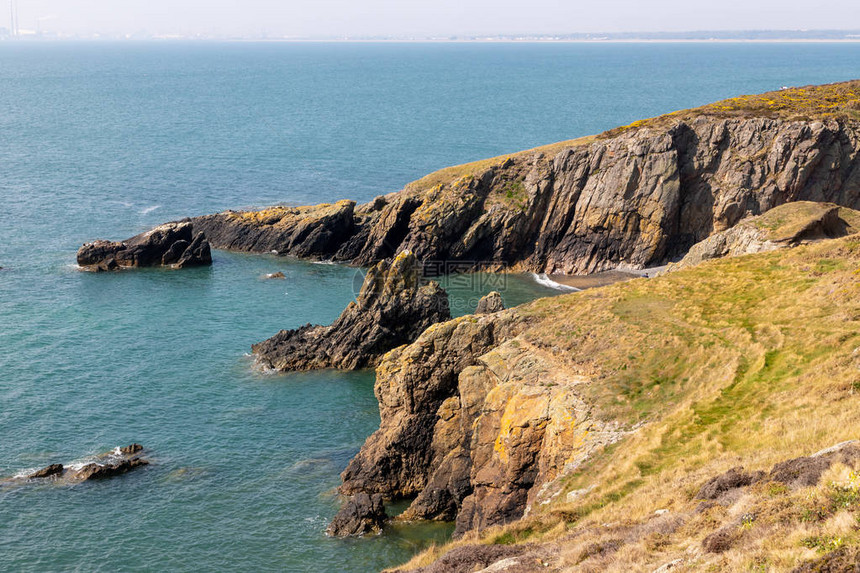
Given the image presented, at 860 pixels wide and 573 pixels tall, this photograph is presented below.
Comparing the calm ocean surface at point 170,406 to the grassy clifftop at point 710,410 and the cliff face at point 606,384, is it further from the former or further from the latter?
the grassy clifftop at point 710,410

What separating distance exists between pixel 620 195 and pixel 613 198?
903 millimetres

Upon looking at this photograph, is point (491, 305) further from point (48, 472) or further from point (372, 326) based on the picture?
point (48, 472)

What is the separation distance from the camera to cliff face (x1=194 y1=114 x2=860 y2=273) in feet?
301

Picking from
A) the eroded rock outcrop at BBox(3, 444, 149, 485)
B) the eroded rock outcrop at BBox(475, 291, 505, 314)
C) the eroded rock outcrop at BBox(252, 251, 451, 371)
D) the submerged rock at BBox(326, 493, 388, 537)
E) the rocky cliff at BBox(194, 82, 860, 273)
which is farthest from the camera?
the rocky cliff at BBox(194, 82, 860, 273)

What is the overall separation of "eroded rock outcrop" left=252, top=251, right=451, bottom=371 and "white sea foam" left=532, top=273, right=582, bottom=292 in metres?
21.2

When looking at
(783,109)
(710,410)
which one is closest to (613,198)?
(783,109)

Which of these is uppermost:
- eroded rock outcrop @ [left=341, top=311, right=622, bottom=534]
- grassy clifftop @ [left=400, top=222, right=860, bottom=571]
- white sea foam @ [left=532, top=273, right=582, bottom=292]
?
grassy clifftop @ [left=400, top=222, right=860, bottom=571]

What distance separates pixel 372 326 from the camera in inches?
2704

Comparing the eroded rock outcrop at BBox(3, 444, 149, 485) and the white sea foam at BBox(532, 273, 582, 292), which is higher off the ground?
the white sea foam at BBox(532, 273, 582, 292)

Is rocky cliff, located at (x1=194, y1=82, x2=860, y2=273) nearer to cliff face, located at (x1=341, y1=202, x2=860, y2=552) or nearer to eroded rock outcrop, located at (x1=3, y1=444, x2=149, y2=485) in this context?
cliff face, located at (x1=341, y1=202, x2=860, y2=552)

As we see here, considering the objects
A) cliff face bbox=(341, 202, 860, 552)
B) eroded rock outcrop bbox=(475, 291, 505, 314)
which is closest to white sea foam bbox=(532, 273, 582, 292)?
eroded rock outcrop bbox=(475, 291, 505, 314)

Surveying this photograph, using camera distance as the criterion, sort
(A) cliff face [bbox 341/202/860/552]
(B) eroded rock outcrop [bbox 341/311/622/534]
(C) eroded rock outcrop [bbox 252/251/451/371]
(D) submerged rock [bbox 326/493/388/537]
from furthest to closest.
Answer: (C) eroded rock outcrop [bbox 252/251/451/371], (D) submerged rock [bbox 326/493/388/537], (B) eroded rock outcrop [bbox 341/311/622/534], (A) cliff face [bbox 341/202/860/552]

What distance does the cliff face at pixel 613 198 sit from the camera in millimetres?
91750

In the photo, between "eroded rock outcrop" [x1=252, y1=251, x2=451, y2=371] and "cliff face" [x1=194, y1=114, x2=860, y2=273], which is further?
"cliff face" [x1=194, y1=114, x2=860, y2=273]
